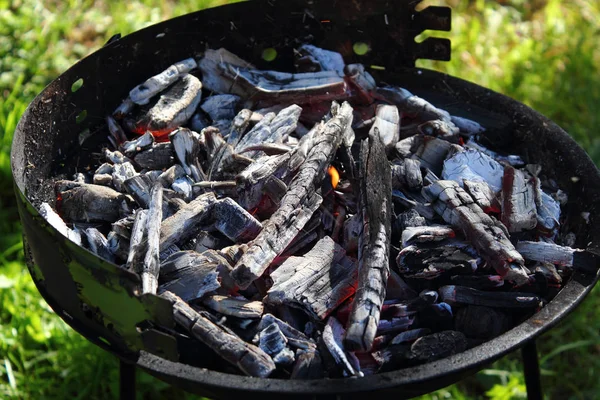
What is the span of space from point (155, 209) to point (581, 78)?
2874 mm

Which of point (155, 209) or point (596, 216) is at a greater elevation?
point (155, 209)

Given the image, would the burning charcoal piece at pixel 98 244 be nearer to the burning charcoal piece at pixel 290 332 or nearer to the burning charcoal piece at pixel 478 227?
the burning charcoal piece at pixel 290 332

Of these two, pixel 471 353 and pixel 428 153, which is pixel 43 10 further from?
pixel 471 353

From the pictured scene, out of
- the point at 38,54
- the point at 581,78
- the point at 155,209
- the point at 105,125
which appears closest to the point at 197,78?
the point at 105,125

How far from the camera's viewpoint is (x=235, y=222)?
5.37 ft

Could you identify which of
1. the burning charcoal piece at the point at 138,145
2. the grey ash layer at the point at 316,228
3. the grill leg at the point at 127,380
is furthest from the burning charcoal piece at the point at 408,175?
the grill leg at the point at 127,380

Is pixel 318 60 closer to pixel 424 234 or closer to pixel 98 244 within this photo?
pixel 424 234

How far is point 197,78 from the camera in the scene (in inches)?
86.0

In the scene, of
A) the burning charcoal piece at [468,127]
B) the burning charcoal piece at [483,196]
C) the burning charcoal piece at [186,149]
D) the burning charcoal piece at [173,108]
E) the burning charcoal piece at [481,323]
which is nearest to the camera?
the burning charcoal piece at [481,323]

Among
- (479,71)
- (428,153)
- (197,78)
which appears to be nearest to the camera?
(428,153)

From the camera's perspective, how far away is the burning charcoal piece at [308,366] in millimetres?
1390

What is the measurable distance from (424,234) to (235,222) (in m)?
0.46

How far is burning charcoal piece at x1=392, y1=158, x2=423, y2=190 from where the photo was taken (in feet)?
5.91

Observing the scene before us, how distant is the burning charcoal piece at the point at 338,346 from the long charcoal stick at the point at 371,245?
0.09 ft
